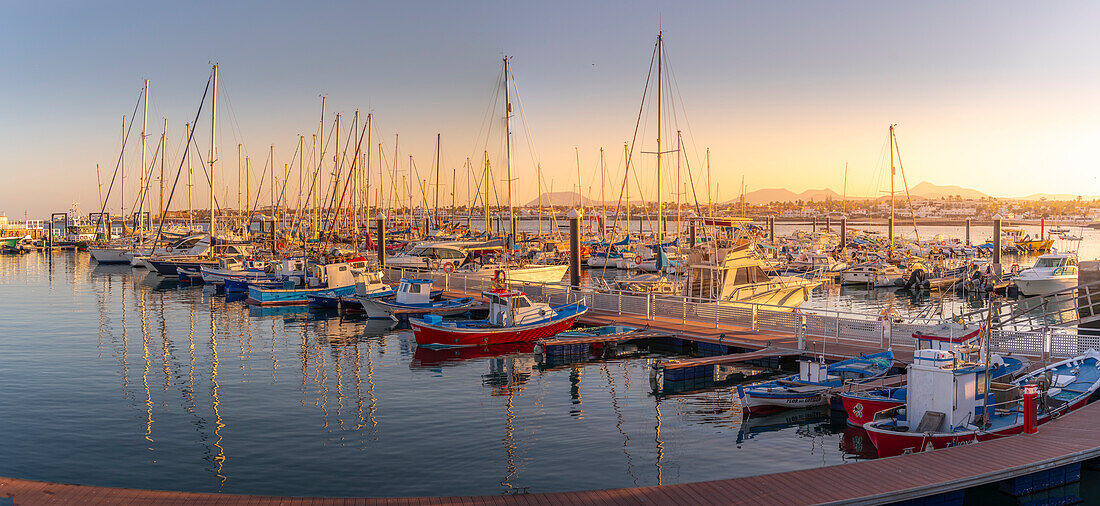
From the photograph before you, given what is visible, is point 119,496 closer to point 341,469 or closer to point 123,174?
point 341,469

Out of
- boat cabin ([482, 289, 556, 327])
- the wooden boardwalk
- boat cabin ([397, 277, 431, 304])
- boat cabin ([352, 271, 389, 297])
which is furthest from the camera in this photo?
boat cabin ([352, 271, 389, 297])

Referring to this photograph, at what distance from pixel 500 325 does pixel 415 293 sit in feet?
34.1

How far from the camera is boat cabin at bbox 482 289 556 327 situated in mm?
31250

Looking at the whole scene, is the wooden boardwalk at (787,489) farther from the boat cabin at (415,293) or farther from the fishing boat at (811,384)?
the boat cabin at (415,293)

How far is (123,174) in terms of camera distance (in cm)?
9919

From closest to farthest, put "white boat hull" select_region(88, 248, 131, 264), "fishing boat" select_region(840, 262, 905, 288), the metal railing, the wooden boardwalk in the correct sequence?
1. the wooden boardwalk
2. the metal railing
3. "fishing boat" select_region(840, 262, 905, 288)
4. "white boat hull" select_region(88, 248, 131, 264)

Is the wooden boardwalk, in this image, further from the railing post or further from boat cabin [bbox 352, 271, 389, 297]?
boat cabin [bbox 352, 271, 389, 297]

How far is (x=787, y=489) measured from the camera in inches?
502

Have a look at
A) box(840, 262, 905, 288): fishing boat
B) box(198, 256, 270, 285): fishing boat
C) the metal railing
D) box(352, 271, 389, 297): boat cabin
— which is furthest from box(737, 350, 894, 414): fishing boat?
box(840, 262, 905, 288): fishing boat

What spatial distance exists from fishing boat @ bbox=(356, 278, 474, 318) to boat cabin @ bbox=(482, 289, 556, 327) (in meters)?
8.32

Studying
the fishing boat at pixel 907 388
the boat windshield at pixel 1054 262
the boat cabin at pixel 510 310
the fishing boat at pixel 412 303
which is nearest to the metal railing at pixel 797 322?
the fishing boat at pixel 907 388

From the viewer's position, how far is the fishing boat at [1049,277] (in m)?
52.8

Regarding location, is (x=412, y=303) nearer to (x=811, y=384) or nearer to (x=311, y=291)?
(x=311, y=291)

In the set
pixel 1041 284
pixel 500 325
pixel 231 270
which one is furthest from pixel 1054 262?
pixel 231 270
